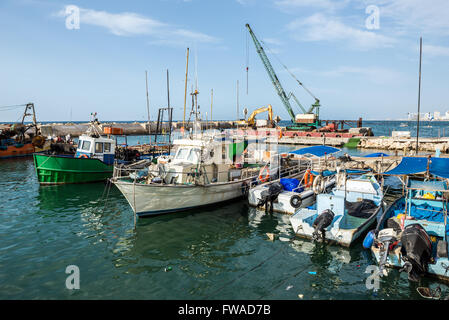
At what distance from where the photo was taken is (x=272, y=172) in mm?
21578

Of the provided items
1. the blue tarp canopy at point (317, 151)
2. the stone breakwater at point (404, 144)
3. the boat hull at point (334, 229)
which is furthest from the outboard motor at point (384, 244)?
the stone breakwater at point (404, 144)

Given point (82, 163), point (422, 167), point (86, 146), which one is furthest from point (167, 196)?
point (86, 146)

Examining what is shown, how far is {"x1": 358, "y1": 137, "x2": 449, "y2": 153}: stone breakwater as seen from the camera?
44.5 metres

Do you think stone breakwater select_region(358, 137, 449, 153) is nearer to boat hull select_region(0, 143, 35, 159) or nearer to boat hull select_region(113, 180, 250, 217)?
boat hull select_region(113, 180, 250, 217)

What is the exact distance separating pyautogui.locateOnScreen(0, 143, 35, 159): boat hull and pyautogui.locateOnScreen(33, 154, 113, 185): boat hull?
19761 millimetres

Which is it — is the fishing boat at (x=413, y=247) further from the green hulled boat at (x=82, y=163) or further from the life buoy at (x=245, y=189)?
the green hulled boat at (x=82, y=163)

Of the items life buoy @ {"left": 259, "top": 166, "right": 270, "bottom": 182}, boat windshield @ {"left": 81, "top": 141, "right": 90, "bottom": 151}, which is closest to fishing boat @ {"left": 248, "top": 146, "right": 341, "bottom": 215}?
life buoy @ {"left": 259, "top": 166, "right": 270, "bottom": 182}

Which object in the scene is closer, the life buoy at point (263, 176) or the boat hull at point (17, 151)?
the life buoy at point (263, 176)

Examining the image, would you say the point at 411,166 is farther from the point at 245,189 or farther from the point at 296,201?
the point at 245,189

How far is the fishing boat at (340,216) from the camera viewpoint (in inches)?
472

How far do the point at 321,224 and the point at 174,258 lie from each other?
6317 mm

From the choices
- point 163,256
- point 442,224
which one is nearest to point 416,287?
point 442,224

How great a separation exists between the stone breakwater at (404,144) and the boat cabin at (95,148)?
41.8m

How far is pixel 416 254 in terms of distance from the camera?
9.14m
